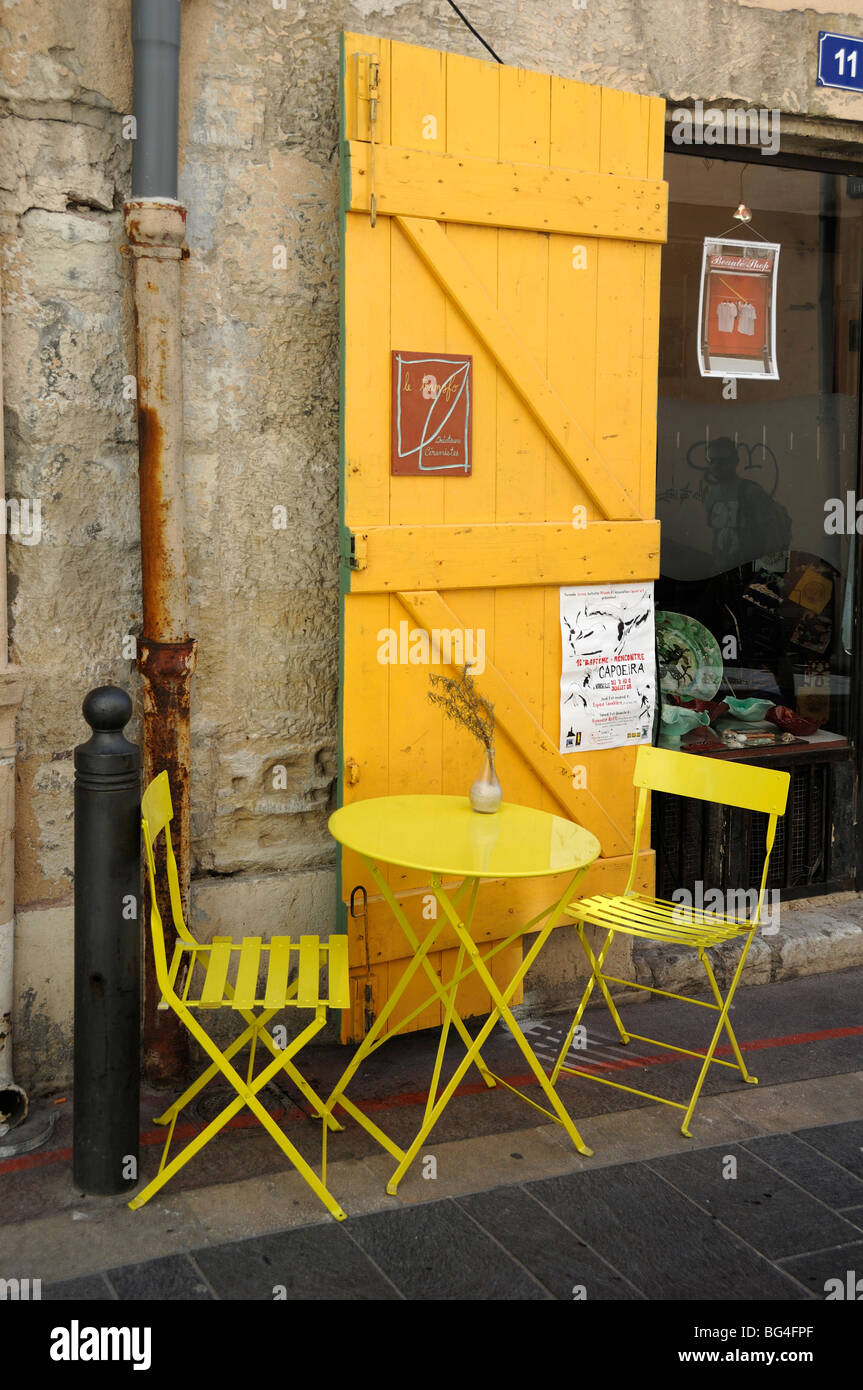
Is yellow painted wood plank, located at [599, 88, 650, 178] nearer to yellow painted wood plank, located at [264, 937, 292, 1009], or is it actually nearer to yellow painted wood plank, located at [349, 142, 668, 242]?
yellow painted wood plank, located at [349, 142, 668, 242]

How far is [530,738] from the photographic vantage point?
4.51 metres

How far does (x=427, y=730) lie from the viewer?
171 inches

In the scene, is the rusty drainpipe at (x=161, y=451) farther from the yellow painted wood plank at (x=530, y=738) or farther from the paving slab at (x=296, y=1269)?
the paving slab at (x=296, y=1269)

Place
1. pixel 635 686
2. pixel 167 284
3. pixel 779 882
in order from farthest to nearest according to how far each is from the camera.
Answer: pixel 779 882
pixel 635 686
pixel 167 284

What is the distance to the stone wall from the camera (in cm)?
385

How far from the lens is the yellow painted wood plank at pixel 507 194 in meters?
4.03

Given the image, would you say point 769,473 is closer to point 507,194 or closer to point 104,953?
point 507,194

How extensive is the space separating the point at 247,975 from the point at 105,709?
840mm

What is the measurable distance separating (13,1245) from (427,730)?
78.4 inches

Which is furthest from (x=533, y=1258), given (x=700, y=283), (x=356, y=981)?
(x=700, y=283)
